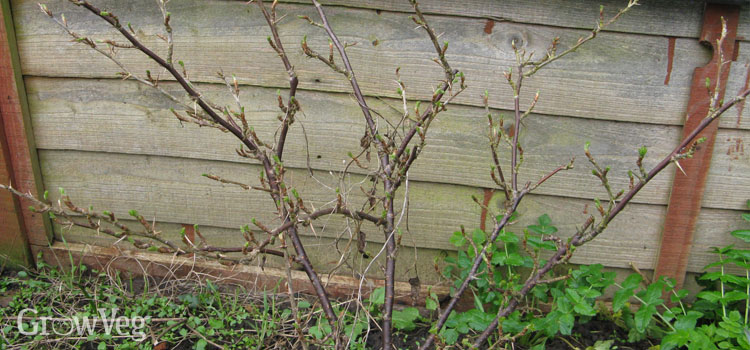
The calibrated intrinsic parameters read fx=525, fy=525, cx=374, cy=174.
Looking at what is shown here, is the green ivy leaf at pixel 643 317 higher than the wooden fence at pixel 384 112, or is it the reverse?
the wooden fence at pixel 384 112

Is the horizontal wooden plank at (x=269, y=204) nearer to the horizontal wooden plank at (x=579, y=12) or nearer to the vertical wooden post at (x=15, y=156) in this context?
the vertical wooden post at (x=15, y=156)

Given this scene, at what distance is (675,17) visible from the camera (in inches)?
77.9

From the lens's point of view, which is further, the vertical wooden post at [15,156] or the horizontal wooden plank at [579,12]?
the vertical wooden post at [15,156]

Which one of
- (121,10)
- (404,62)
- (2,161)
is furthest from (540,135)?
(2,161)

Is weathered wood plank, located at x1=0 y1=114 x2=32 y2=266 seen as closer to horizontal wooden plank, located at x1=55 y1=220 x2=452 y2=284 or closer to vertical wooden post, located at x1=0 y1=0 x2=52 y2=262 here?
vertical wooden post, located at x1=0 y1=0 x2=52 y2=262

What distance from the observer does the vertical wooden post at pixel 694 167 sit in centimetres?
194

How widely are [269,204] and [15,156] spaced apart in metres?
1.17

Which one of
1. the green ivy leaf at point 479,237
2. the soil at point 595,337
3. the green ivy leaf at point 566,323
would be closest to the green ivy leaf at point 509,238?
the green ivy leaf at point 479,237

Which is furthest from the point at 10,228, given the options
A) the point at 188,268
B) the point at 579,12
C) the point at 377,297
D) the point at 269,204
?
the point at 579,12

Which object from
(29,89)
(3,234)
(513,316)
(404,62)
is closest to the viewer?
(513,316)

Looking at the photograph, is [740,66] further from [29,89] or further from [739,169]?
[29,89]

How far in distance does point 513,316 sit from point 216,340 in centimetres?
119

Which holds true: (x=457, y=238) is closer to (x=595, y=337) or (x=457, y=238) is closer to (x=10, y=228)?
(x=595, y=337)

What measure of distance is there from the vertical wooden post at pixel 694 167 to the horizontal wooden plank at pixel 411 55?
0.05 metres
